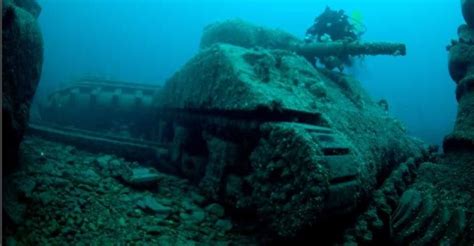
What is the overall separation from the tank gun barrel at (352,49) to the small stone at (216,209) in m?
3.08

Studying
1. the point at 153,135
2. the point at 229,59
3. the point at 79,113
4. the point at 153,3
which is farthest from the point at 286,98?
the point at 153,3

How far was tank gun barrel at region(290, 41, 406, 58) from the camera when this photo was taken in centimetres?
480

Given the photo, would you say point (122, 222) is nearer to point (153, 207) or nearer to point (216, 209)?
point (153, 207)

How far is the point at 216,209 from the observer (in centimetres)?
328

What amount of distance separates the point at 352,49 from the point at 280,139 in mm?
2967

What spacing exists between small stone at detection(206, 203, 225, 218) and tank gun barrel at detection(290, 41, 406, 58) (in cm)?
308

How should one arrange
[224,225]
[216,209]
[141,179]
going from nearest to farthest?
[224,225] → [216,209] → [141,179]

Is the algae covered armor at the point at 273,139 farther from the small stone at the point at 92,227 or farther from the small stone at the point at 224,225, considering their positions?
the small stone at the point at 92,227

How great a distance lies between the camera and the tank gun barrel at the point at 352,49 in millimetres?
4801

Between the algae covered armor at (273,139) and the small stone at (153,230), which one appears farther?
the small stone at (153,230)

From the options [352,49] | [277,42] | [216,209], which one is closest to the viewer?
[216,209]

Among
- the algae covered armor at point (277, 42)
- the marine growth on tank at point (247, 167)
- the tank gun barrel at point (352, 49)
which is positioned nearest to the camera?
the marine growth on tank at point (247, 167)

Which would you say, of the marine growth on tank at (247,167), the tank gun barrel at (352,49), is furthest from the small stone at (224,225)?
the tank gun barrel at (352,49)

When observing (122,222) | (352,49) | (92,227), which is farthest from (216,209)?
(352,49)
